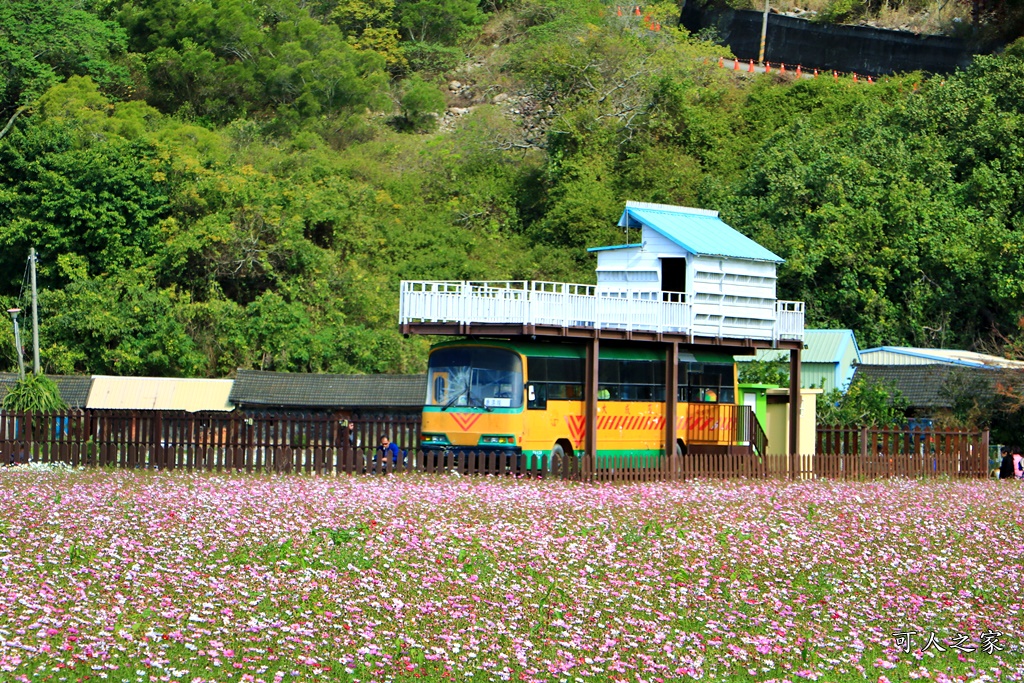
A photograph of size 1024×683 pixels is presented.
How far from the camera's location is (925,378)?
45875mm

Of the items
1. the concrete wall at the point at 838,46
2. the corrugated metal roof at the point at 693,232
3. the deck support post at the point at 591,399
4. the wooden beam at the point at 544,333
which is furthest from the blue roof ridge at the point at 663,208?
the concrete wall at the point at 838,46

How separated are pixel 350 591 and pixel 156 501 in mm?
6436

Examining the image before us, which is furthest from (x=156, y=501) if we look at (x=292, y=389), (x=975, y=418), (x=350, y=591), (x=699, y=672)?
(x=975, y=418)

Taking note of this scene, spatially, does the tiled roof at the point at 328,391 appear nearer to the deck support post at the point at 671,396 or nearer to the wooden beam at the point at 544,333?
the deck support post at the point at 671,396

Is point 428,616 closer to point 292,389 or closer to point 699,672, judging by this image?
point 699,672

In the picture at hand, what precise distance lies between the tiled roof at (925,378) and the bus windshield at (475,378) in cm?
1986

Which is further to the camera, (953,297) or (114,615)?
(953,297)

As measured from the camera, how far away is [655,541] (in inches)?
755

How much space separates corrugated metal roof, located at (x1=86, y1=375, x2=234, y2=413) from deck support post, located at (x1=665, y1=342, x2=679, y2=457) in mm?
18150

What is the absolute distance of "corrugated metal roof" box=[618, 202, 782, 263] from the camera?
33.9 m

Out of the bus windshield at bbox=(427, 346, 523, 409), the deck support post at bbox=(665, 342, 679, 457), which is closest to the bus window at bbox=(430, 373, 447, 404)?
the bus windshield at bbox=(427, 346, 523, 409)

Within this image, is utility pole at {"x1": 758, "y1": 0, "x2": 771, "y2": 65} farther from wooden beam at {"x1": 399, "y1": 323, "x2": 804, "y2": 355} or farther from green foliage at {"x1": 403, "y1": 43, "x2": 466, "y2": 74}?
wooden beam at {"x1": 399, "y1": 323, "x2": 804, "y2": 355}

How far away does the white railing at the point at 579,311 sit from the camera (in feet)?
94.9

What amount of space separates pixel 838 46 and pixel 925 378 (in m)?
35.9
